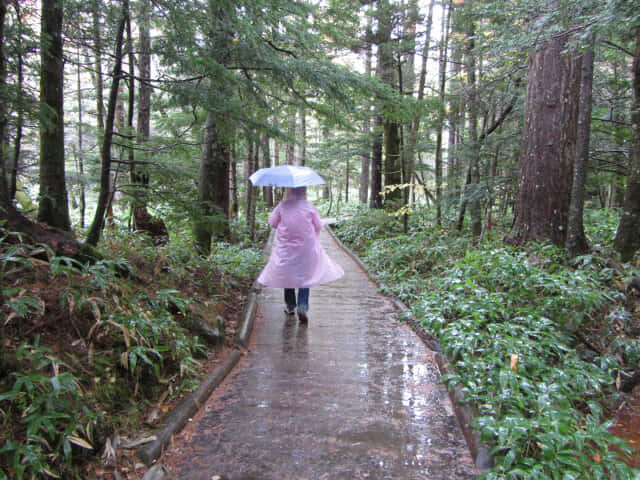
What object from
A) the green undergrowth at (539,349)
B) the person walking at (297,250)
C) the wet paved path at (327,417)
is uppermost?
the person walking at (297,250)

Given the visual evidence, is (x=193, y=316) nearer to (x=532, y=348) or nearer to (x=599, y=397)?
(x=532, y=348)

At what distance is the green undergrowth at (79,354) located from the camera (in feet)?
8.09

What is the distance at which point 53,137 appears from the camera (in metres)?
4.45

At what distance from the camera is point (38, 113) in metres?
3.51

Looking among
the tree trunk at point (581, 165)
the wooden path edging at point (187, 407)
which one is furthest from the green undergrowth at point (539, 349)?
the wooden path edging at point (187, 407)

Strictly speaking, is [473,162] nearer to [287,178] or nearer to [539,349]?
[287,178]

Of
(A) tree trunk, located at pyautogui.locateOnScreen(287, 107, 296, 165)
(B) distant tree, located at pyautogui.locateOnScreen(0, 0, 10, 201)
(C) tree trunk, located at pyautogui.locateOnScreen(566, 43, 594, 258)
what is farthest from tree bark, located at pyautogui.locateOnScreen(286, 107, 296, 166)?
(C) tree trunk, located at pyautogui.locateOnScreen(566, 43, 594, 258)

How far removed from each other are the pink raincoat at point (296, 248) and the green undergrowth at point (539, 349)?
1.60m

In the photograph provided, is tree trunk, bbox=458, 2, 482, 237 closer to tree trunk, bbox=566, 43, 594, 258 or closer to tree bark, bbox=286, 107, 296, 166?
tree trunk, bbox=566, 43, 594, 258

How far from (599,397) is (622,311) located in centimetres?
138

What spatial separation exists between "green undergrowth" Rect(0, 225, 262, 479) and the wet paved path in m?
0.53

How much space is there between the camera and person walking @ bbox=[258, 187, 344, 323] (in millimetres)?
5836

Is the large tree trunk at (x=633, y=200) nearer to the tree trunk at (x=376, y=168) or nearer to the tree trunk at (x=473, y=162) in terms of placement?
the tree trunk at (x=473, y=162)

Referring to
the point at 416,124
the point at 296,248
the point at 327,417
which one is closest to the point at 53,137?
the point at 296,248
